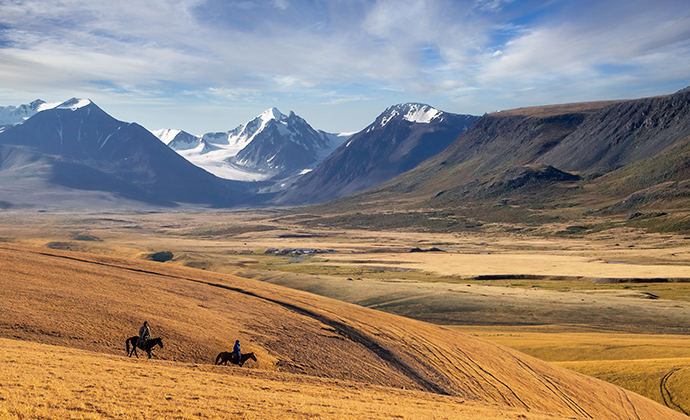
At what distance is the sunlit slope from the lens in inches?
1011

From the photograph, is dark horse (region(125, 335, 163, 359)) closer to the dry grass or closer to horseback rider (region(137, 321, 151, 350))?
horseback rider (region(137, 321, 151, 350))

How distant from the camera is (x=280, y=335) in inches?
1174

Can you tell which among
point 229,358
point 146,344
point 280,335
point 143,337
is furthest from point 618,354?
point 143,337

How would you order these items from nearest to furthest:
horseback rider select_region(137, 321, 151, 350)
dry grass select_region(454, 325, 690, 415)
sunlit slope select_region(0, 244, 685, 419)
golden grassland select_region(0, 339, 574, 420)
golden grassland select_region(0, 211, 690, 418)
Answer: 1. golden grassland select_region(0, 339, 574, 420)
2. horseback rider select_region(137, 321, 151, 350)
3. golden grassland select_region(0, 211, 690, 418)
4. sunlit slope select_region(0, 244, 685, 419)
5. dry grass select_region(454, 325, 690, 415)

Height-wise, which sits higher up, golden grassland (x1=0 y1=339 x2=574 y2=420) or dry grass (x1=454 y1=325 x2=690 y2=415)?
golden grassland (x1=0 y1=339 x2=574 y2=420)

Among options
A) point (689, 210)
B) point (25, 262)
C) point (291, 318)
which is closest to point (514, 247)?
point (689, 210)

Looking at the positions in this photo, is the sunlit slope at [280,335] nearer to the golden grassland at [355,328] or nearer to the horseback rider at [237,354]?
the golden grassland at [355,328]

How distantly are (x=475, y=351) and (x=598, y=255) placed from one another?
313 feet

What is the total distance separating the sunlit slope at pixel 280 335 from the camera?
25688 millimetres

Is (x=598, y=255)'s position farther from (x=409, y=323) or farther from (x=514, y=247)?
(x=409, y=323)

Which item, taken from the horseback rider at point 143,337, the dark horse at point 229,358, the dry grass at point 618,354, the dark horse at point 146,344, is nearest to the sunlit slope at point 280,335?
the dark horse at point 229,358

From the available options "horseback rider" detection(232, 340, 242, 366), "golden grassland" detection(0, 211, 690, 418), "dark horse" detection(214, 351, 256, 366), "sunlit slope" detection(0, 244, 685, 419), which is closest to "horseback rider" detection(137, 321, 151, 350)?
→ "golden grassland" detection(0, 211, 690, 418)

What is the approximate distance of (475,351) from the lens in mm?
34438

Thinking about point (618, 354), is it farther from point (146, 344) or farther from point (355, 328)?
point (146, 344)
